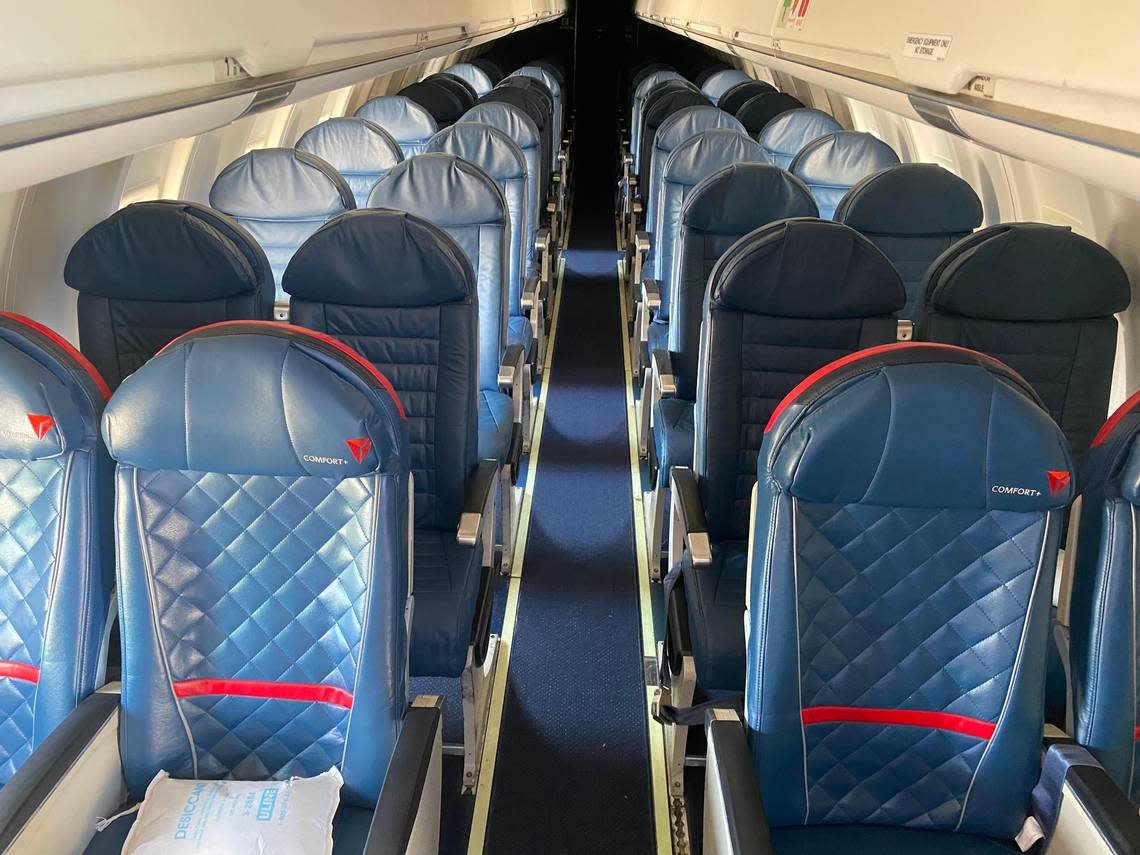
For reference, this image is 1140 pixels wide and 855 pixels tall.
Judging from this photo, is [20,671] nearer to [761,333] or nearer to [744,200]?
[761,333]

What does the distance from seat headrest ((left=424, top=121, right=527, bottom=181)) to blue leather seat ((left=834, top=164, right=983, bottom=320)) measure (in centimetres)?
167

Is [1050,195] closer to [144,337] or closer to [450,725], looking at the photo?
[450,725]

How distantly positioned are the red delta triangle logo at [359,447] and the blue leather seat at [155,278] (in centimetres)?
126

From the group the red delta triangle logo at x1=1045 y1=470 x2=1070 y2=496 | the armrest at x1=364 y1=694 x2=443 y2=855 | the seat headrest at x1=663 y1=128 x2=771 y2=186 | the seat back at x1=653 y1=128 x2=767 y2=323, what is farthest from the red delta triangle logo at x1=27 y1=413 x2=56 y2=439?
the seat headrest at x1=663 y1=128 x2=771 y2=186

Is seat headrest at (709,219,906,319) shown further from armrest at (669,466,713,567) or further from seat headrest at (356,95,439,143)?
seat headrest at (356,95,439,143)

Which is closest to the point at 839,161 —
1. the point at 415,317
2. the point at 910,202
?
the point at 910,202

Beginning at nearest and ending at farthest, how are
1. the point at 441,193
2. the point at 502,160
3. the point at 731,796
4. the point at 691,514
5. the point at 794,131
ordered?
the point at 731,796 → the point at 691,514 → the point at 441,193 → the point at 502,160 → the point at 794,131

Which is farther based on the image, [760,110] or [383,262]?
[760,110]

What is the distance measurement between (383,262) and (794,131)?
12.9ft

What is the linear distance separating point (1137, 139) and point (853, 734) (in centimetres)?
120

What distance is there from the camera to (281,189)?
361 centimetres

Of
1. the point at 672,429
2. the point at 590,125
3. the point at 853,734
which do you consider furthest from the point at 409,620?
the point at 590,125

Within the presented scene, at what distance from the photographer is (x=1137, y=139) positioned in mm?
1313

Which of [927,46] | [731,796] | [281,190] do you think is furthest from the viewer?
[281,190]
